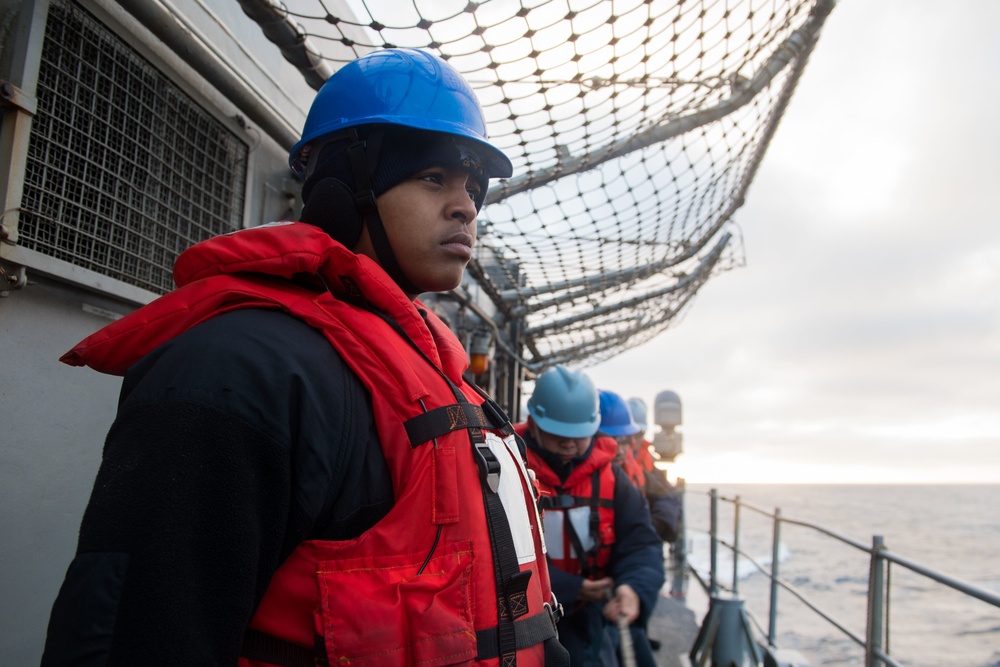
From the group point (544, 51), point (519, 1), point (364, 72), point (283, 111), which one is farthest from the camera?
point (283, 111)

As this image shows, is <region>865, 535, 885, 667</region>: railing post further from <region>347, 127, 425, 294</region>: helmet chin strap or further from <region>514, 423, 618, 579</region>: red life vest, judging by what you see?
<region>347, 127, 425, 294</region>: helmet chin strap

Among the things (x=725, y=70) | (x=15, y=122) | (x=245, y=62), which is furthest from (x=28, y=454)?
(x=725, y=70)

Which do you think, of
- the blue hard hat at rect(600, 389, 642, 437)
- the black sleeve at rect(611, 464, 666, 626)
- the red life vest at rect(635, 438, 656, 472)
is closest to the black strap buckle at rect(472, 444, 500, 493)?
the black sleeve at rect(611, 464, 666, 626)

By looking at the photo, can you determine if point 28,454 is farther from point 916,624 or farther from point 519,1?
point 916,624

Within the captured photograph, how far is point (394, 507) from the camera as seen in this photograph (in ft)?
3.56

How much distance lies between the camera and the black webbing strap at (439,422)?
3.71ft

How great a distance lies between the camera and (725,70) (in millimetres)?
4246

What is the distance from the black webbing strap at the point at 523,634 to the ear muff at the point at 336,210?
33.9 inches

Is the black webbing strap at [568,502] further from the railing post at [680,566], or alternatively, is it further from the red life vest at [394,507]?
the railing post at [680,566]

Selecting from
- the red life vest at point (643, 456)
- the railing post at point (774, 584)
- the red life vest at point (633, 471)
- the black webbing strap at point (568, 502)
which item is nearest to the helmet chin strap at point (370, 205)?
the black webbing strap at point (568, 502)

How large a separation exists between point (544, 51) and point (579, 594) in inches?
106

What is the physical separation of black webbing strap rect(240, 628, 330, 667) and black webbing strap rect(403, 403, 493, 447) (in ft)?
1.17

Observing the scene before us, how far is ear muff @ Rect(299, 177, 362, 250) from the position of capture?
1.44m

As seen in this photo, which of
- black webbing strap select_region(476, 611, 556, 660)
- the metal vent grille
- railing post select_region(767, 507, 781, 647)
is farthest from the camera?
railing post select_region(767, 507, 781, 647)
